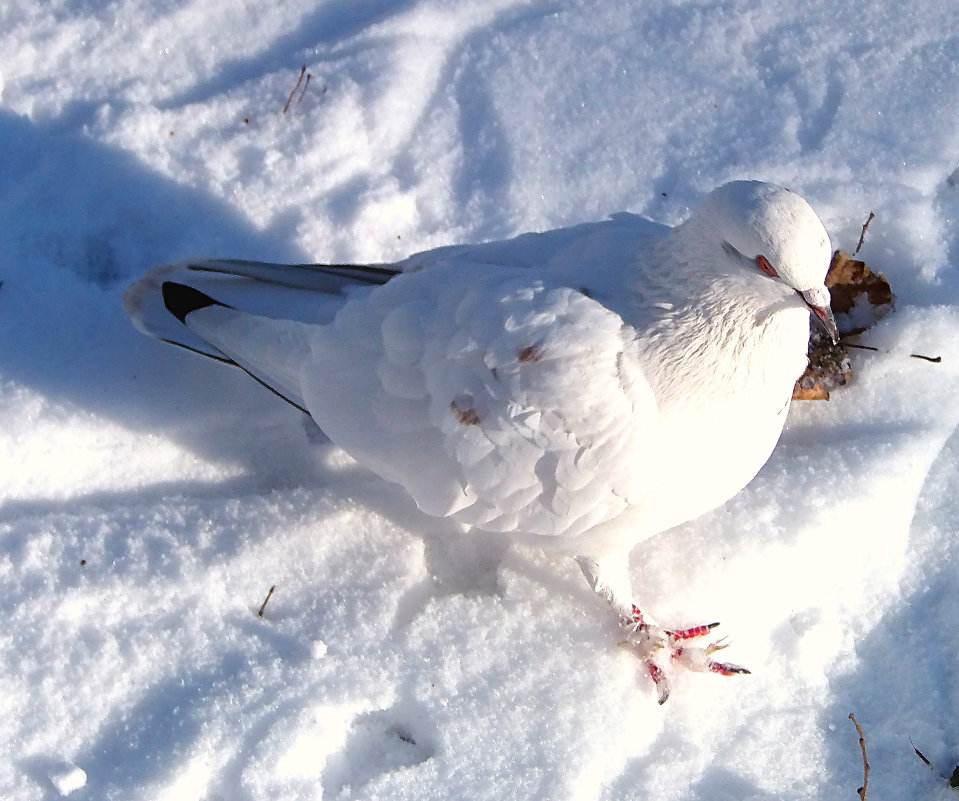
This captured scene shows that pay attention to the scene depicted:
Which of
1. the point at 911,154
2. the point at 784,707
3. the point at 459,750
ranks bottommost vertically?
the point at 784,707

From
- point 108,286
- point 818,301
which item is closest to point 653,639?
point 818,301

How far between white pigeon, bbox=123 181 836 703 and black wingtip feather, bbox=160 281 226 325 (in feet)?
0.61

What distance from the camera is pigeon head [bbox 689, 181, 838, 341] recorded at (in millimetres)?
2074

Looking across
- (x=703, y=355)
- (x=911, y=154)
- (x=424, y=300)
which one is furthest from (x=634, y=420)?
(x=911, y=154)

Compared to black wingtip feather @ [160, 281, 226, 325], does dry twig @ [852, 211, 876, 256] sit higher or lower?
lower

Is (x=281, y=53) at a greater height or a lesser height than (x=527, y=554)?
greater

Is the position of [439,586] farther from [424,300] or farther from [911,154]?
[911,154]

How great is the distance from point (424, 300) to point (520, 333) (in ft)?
1.05

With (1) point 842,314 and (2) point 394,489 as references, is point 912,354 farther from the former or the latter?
(2) point 394,489

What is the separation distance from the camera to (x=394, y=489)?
3209mm

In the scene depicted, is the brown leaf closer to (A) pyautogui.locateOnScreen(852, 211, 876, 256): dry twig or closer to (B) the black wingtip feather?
(A) pyautogui.locateOnScreen(852, 211, 876, 256): dry twig

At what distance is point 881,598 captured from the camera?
10.3 ft

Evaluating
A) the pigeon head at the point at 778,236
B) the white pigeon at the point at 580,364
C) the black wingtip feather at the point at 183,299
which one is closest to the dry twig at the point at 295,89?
the black wingtip feather at the point at 183,299

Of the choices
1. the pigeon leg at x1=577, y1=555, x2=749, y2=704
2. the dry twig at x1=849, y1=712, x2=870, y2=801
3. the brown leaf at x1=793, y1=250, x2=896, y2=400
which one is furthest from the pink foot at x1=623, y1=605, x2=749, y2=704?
the brown leaf at x1=793, y1=250, x2=896, y2=400
